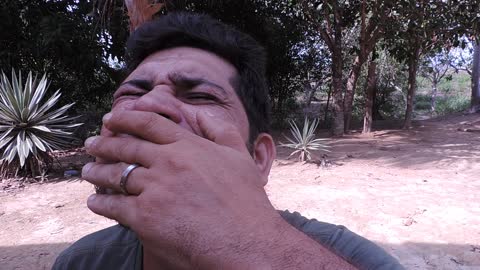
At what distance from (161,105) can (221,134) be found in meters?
0.23

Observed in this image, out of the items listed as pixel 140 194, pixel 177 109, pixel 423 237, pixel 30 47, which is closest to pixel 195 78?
pixel 177 109

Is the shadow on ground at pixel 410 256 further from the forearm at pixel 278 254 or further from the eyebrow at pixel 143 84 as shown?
the forearm at pixel 278 254

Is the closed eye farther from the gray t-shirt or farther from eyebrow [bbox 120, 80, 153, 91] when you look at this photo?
the gray t-shirt

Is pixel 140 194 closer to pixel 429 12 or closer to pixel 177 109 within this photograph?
pixel 177 109

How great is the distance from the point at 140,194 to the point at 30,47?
9.29 m

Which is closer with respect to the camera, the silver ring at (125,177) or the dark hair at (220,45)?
the silver ring at (125,177)

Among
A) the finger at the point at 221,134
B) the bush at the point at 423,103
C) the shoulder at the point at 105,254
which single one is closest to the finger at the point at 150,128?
the finger at the point at 221,134

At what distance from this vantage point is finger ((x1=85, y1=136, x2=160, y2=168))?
2.76 feet

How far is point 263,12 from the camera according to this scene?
1170 cm

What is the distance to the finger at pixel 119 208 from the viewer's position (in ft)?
2.73

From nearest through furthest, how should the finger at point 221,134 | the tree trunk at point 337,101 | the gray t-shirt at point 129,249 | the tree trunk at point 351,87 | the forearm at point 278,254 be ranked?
1. the forearm at point 278,254
2. the finger at point 221,134
3. the gray t-shirt at point 129,249
4. the tree trunk at point 337,101
5. the tree trunk at point 351,87

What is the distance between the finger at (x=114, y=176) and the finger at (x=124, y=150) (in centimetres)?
2

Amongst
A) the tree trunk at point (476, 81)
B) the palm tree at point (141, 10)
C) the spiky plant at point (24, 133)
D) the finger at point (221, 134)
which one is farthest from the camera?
the tree trunk at point (476, 81)

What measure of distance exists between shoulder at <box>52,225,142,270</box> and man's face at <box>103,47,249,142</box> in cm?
54
